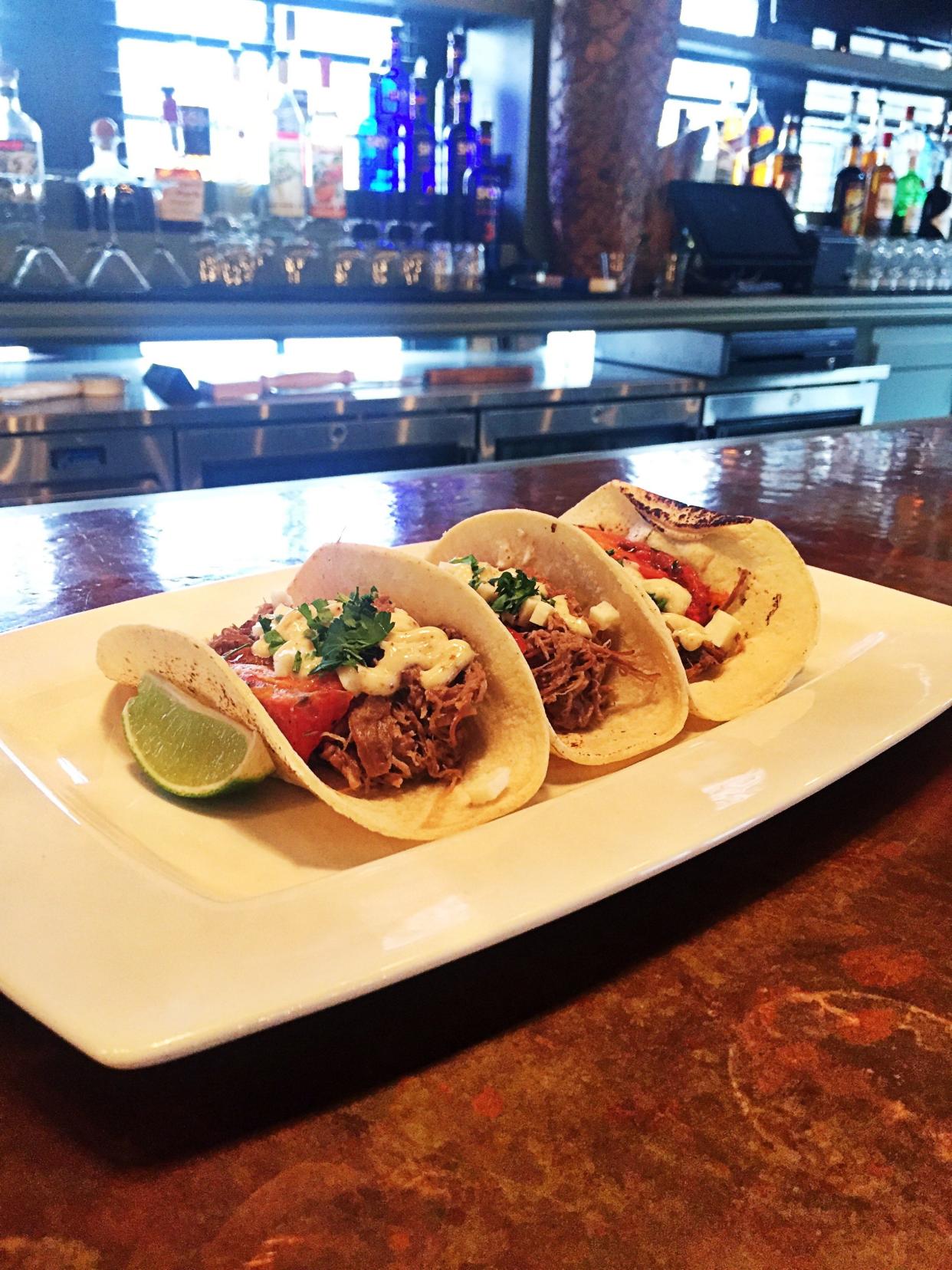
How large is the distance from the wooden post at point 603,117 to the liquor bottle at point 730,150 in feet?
2.19

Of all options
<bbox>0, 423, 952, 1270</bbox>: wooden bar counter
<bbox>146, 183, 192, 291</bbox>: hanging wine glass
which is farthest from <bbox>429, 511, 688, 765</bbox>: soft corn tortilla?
<bbox>146, 183, 192, 291</bbox>: hanging wine glass

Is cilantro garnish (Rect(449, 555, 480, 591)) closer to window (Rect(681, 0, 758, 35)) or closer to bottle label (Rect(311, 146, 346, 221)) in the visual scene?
bottle label (Rect(311, 146, 346, 221))

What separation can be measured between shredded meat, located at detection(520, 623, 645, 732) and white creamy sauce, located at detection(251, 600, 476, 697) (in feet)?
0.36

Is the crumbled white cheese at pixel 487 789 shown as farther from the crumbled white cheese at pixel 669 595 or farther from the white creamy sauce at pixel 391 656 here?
the crumbled white cheese at pixel 669 595

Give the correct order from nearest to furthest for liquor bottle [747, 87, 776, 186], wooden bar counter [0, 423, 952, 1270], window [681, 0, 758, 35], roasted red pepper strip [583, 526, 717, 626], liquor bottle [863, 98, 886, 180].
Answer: wooden bar counter [0, 423, 952, 1270]
roasted red pepper strip [583, 526, 717, 626]
liquor bottle [747, 87, 776, 186]
window [681, 0, 758, 35]
liquor bottle [863, 98, 886, 180]

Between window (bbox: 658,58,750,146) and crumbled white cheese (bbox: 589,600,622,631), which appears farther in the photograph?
window (bbox: 658,58,750,146)

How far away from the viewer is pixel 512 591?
1.33m

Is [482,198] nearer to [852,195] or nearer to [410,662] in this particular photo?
[852,195]

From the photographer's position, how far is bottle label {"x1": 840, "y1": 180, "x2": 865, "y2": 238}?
593 cm

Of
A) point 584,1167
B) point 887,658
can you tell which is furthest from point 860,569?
point 584,1167

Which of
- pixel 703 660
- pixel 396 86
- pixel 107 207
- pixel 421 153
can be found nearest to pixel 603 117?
pixel 421 153

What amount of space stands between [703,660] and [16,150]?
359 centimetres

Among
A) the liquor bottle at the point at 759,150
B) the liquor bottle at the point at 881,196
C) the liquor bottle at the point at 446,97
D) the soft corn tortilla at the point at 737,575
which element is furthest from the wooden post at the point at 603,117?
the soft corn tortilla at the point at 737,575

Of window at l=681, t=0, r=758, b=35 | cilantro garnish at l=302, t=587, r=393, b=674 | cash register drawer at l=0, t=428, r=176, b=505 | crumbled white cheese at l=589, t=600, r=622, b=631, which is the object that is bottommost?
cash register drawer at l=0, t=428, r=176, b=505
